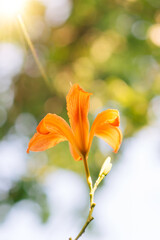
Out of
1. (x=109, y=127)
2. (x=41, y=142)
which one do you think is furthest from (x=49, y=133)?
(x=109, y=127)

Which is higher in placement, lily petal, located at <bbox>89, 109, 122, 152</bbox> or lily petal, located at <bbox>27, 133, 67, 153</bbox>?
lily petal, located at <bbox>27, 133, 67, 153</bbox>

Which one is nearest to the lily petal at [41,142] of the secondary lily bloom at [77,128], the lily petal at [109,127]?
the secondary lily bloom at [77,128]

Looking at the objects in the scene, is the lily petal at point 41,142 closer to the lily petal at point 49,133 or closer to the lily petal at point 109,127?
the lily petal at point 49,133

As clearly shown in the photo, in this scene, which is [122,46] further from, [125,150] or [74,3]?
[125,150]

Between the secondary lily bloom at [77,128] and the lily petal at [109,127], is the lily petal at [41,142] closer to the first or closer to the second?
the secondary lily bloom at [77,128]

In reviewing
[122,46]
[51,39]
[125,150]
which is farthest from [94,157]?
[51,39]

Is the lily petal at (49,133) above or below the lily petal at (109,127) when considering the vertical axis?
above

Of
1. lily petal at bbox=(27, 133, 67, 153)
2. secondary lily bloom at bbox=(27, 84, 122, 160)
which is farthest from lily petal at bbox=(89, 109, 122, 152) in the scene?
lily petal at bbox=(27, 133, 67, 153)

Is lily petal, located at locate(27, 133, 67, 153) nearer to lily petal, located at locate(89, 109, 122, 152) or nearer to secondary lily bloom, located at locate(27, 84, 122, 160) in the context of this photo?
secondary lily bloom, located at locate(27, 84, 122, 160)
